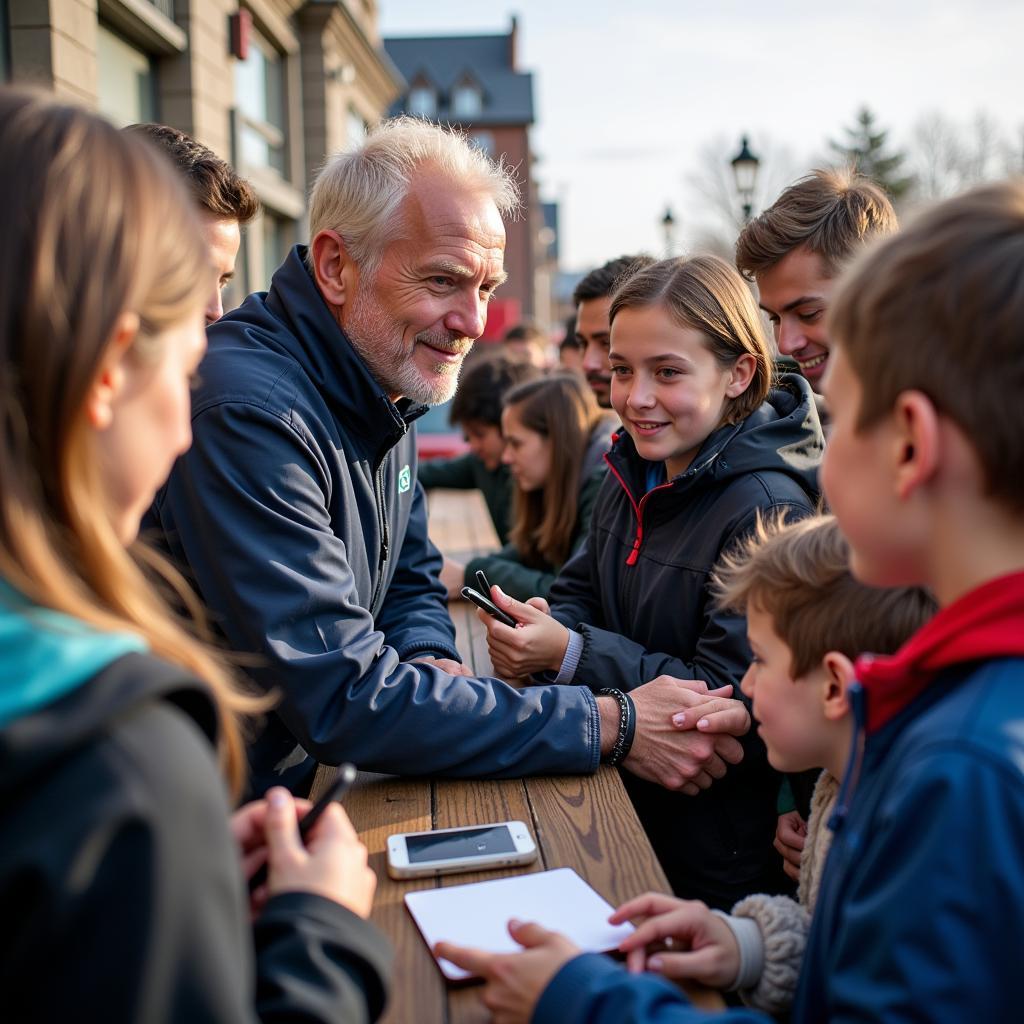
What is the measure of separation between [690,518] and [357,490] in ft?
2.71

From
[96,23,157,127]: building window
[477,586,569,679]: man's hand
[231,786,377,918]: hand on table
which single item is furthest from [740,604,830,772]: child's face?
[96,23,157,127]: building window

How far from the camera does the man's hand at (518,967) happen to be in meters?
1.30

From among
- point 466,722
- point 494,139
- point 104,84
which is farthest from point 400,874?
point 494,139

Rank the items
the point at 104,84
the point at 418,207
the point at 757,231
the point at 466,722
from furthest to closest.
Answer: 1. the point at 104,84
2. the point at 757,231
3. the point at 418,207
4. the point at 466,722

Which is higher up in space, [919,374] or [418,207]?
[418,207]

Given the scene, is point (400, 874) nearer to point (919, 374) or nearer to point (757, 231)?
point (919, 374)

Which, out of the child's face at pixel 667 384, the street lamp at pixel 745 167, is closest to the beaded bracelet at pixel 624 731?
the child's face at pixel 667 384

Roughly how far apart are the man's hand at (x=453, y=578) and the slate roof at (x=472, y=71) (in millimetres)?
46233

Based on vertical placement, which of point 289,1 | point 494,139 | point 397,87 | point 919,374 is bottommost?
point 919,374

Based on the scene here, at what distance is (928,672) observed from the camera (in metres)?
1.25

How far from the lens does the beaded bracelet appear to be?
84.6 inches

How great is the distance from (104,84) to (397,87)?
13.2 meters

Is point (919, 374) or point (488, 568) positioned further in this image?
point (488, 568)

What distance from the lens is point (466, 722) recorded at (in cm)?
204
